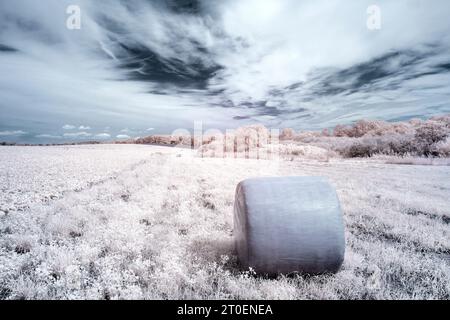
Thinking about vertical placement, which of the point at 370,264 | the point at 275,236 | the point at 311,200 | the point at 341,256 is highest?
the point at 311,200

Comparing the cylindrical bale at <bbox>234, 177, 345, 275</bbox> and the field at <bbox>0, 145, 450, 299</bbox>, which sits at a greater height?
the cylindrical bale at <bbox>234, 177, 345, 275</bbox>

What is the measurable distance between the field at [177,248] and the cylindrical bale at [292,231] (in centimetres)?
24

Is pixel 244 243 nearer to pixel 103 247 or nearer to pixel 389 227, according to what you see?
pixel 103 247

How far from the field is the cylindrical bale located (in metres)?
0.24

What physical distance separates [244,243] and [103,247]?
8.28ft

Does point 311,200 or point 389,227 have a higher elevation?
point 311,200

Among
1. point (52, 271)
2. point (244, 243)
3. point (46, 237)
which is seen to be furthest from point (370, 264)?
point (46, 237)

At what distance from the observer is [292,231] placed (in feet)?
12.6

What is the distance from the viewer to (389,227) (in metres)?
6.30

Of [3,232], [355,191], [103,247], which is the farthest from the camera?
[355,191]

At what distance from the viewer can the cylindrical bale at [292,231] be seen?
3.85 metres

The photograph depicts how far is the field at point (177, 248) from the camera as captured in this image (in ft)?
12.5

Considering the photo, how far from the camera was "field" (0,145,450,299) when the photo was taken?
3.82 m

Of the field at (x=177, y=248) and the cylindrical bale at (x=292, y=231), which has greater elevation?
the cylindrical bale at (x=292, y=231)
